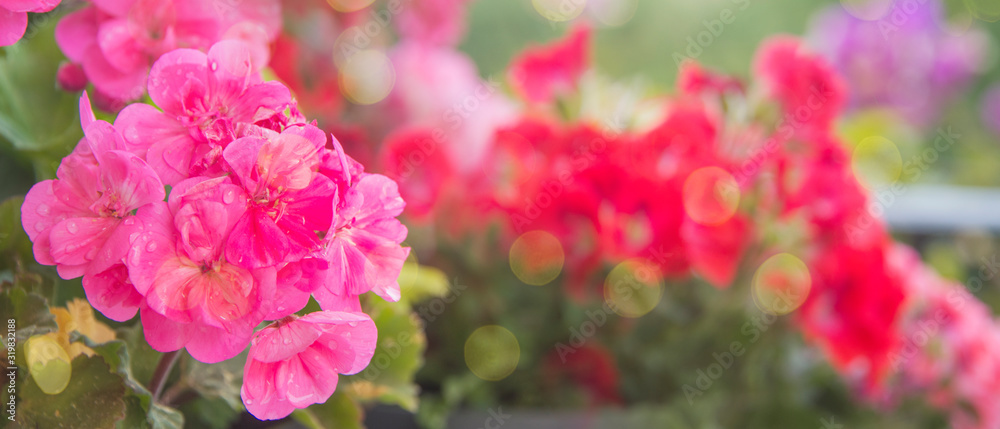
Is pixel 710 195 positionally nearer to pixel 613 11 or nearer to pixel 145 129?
pixel 145 129

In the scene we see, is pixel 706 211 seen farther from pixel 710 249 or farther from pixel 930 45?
pixel 930 45

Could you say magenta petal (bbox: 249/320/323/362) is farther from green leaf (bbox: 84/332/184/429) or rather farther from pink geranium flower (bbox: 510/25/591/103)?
pink geranium flower (bbox: 510/25/591/103)

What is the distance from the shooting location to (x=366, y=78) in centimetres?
72

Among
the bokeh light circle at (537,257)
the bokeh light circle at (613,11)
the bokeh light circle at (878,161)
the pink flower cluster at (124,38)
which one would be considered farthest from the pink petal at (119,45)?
the bokeh light circle at (613,11)

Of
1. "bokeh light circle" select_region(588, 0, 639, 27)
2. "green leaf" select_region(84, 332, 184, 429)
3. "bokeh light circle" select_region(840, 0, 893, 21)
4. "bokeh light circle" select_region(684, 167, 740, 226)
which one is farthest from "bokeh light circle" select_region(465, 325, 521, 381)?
"bokeh light circle" select_region(840, 0, 893, 21)

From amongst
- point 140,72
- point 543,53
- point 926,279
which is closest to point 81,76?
point 140,72

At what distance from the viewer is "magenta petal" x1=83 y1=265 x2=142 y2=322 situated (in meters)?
0.20

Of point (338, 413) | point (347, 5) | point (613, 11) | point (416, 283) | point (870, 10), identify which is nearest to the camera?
point (338, 413)

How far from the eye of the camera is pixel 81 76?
0.28 m

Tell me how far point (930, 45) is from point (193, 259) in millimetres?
1477

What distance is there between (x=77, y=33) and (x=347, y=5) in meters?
0.45

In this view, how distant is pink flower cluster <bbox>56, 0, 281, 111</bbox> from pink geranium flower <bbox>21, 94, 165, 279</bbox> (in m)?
0.06

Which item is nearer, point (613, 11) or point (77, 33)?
point (77, 33)

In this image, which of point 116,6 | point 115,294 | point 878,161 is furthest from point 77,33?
point 878,161
